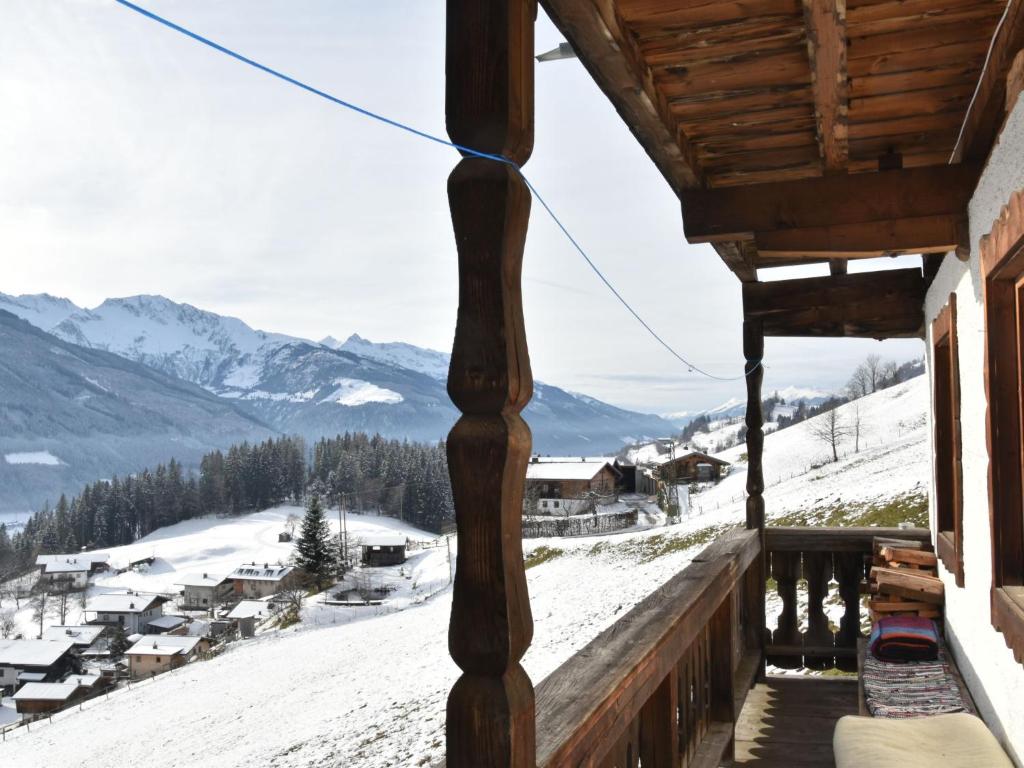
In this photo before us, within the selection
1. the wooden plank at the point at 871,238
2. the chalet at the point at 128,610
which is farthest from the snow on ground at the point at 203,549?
the wooden plank at the point at 871,238

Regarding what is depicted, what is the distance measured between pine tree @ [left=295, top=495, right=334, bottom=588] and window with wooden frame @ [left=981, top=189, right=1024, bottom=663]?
5142cm

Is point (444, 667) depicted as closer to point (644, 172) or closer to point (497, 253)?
point (644, 172)

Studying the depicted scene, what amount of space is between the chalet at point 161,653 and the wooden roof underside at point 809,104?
47.4 meters

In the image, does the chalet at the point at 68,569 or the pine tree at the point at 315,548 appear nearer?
the pine tree at the point at 315,548

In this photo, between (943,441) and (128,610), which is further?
(128,610)

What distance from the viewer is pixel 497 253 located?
1276 millimetres

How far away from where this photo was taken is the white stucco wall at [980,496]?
2.48 metres

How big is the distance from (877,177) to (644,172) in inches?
35.8

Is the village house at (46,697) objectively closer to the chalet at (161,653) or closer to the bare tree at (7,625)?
the chalet at (161,653)

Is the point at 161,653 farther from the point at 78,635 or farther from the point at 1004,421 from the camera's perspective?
the point at 1004,421

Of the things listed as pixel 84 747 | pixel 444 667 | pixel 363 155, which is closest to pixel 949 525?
pixel 363 155

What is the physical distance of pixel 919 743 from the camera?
8.95ft

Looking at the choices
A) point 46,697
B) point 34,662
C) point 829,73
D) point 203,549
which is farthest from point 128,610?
point 829,73

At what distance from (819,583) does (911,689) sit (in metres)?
2.03
